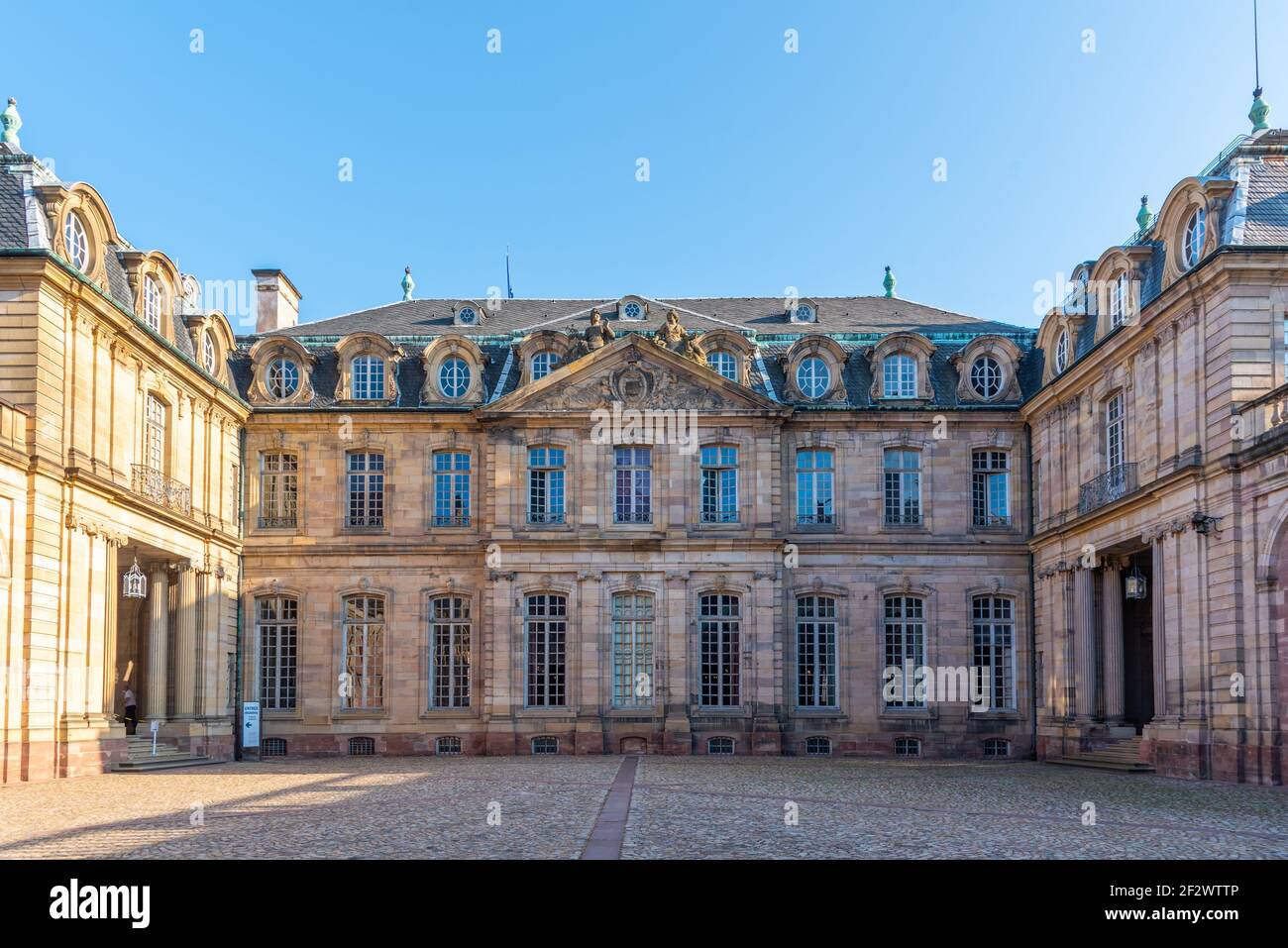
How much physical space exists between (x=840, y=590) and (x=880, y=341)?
6.46m

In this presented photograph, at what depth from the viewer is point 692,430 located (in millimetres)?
36219

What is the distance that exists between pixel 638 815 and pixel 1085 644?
1717cm

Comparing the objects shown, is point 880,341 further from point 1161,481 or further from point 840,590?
point 1161,481

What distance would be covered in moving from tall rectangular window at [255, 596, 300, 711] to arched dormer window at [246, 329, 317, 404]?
16.9 ft

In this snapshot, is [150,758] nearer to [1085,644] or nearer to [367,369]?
[367,369]

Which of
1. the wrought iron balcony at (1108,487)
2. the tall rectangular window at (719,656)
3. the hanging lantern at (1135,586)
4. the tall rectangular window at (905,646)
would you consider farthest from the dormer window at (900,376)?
the hanging lantern at (1135,586)

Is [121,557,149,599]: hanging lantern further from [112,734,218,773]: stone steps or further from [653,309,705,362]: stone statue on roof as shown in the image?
[653,309,705,362]: stone statue on roof

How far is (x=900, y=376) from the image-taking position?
123 ft

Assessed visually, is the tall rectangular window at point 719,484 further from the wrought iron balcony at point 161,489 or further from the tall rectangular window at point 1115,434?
the wrought iron balcony at point 161,489

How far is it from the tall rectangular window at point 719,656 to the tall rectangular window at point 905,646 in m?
3.80

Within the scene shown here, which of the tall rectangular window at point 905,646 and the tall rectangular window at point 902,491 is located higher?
the tall rectangular window at point 902,491

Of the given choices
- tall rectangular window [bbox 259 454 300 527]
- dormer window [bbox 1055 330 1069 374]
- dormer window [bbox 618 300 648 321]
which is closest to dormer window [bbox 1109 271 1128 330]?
dormer window [bbox 1055 330 1069 374]

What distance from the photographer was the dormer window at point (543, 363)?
3691cm
